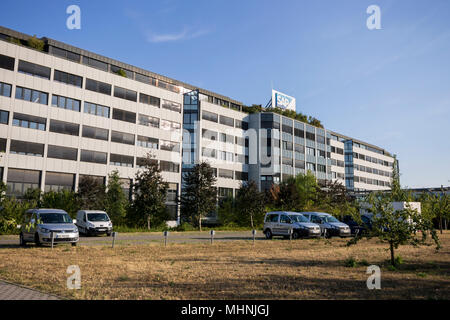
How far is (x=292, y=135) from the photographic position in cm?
6981

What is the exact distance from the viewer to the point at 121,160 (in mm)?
46719

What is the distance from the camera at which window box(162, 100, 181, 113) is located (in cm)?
5316

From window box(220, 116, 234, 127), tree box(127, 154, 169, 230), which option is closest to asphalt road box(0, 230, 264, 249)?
tree box(127, 154, 169, 230)

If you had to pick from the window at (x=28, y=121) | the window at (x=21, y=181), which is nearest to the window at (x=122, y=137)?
the window at (x=28, y=121)

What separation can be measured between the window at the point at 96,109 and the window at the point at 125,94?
Result: 2685mm

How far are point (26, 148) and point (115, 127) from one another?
10.9 meters

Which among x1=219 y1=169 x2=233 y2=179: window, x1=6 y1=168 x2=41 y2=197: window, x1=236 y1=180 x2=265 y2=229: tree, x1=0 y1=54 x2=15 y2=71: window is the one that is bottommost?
x1=236 y1=180 x2=265 y2=229: tree

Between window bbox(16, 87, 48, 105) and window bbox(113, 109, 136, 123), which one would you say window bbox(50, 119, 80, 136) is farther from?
window bbox(113, 109, 136, 123)

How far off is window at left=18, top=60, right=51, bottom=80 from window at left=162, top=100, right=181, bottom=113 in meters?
16.3

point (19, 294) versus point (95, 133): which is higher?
point (95, 133)

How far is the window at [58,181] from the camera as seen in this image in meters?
40.0

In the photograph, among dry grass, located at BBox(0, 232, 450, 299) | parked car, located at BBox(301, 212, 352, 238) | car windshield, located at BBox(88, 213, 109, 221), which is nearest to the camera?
dry grass, located at BBox(0, 232, 450, 299)

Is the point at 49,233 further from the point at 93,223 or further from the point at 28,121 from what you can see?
the point at 28,121

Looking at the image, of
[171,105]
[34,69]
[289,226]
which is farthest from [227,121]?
[289,226]
